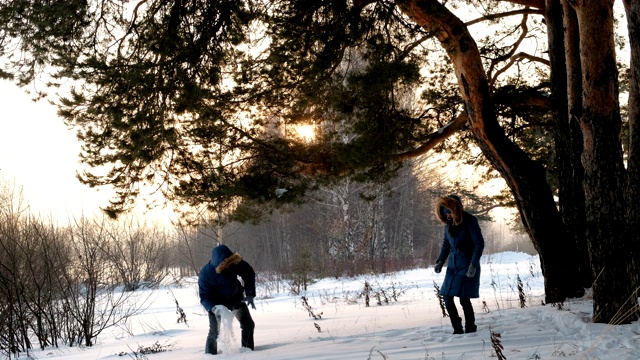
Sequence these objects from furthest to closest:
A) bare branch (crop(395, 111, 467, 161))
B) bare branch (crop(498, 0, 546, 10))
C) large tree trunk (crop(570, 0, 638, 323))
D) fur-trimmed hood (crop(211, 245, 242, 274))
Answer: bare branch (crop(498, 0, 546, 10)) < bare branch (crop(395, 111, 467, 161)) < fur-trimmed hood (crop(211, 245, 242, 274)) < large tree trunk (crop(570, 0, 638, 323))

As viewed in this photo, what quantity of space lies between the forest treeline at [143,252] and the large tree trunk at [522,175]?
8.66 feet

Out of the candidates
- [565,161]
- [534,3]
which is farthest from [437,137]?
[534,3]

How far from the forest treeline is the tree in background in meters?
1.08

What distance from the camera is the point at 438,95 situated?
1070cm

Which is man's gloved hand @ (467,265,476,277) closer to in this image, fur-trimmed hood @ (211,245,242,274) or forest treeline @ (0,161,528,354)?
fur-trimmed hood @ (211,245,242,274)

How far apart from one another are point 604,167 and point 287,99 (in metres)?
5.41

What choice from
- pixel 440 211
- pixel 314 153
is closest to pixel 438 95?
pixel 314 153

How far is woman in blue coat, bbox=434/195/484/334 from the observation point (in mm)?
6688

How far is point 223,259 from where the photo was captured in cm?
701

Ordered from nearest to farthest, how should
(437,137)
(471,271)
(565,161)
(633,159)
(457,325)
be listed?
(633,159) < (471,271) < (457,325) < (565,161) < (437,137)

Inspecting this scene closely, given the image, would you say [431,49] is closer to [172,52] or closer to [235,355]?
[172,52]

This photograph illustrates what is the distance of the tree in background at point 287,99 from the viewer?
26.3 ft

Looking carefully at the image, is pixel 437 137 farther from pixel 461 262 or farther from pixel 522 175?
pixel 461 262

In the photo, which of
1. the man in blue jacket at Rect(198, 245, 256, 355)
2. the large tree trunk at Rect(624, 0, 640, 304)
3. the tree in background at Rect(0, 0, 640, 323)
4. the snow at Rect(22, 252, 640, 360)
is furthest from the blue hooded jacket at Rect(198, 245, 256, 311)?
the large tree trunk at Rect(624, 0, 640, 304)
